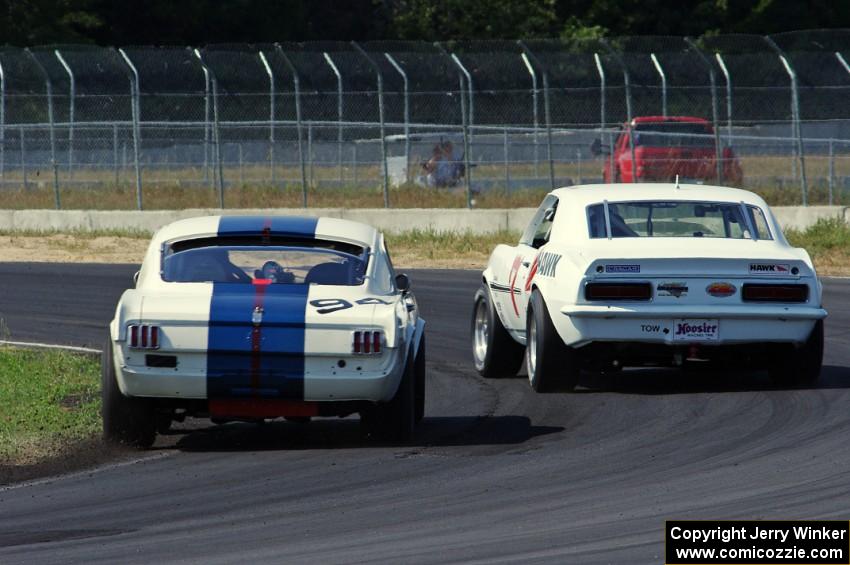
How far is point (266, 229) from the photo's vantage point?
403 inches

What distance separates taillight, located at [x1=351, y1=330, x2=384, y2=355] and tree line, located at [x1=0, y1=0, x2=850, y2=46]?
45021mm

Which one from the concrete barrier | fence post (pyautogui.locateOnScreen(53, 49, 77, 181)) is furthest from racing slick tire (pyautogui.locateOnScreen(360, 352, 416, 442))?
fence post (pyautogui.locateOnScreen(53, 49, 77, 181))

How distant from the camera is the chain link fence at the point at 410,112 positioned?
29469 mm

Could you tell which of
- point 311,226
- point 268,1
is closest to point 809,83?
point 311,226

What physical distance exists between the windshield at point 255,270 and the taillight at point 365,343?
716 mm

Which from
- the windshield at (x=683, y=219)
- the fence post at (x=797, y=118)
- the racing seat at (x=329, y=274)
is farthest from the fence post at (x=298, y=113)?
the racing seat at (x=329, y=274)

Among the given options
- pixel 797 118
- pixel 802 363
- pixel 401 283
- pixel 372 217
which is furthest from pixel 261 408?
Result: pixel 797 118

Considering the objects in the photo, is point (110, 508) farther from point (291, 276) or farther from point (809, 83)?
point (809, 83)

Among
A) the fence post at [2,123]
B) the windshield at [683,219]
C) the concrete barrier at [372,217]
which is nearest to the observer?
the windshield at [683,219]

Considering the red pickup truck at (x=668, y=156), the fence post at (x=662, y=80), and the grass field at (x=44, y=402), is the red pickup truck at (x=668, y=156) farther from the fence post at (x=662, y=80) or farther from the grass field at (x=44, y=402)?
the grass field at (x=44, y=402)

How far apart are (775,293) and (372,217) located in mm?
15937

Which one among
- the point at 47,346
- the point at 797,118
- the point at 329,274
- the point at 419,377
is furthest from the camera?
the point at 797,118

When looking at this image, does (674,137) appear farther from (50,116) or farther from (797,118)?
(50,116)

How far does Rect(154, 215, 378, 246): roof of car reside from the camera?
404 inches
